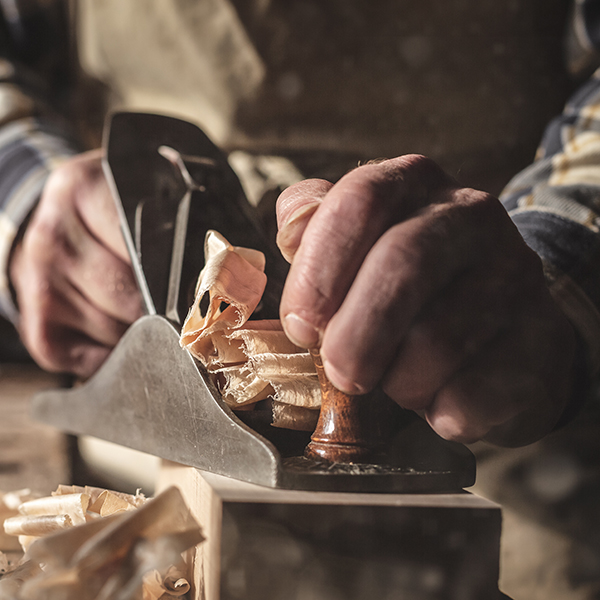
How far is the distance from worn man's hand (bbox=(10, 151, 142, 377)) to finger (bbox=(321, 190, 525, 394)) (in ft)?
2.10

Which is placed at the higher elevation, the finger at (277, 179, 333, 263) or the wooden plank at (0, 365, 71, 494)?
the finger at (277, 179, 333, 263)

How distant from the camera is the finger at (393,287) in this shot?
1.10 ft

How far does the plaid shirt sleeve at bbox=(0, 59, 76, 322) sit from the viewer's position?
3.54 feet

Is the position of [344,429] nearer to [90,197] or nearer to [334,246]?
[334,246]

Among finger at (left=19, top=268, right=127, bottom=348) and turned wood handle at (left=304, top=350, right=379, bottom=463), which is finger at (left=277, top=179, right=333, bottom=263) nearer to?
turned wood handle at (left=304, top=350, right=379, bottom=463)

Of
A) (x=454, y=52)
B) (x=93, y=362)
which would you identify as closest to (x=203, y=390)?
(x=93, y=362)

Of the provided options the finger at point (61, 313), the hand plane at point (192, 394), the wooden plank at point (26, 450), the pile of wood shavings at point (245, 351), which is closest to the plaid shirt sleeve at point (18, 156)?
the finger at point (61, 313)

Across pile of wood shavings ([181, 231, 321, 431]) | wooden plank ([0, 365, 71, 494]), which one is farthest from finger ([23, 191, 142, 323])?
pile of wood shavings ([181, 231, 321, 431])

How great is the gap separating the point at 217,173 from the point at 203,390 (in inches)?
14.6

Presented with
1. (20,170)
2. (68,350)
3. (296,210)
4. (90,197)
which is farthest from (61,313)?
(296,210)

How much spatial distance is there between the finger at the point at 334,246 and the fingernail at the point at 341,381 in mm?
21

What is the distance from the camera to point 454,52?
130 cm

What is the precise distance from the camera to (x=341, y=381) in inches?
14.4

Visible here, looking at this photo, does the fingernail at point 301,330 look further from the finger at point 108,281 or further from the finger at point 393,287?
the finger at point 108,281
